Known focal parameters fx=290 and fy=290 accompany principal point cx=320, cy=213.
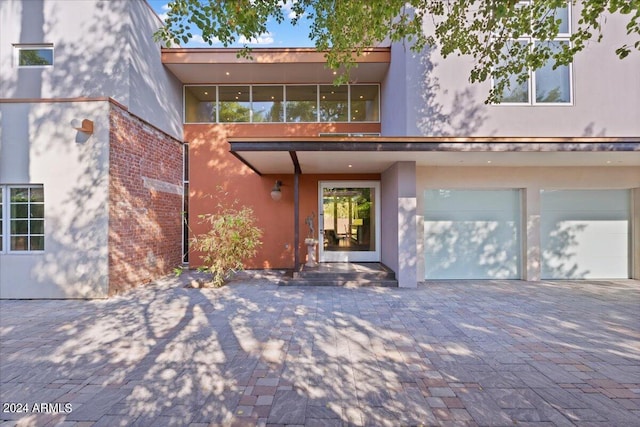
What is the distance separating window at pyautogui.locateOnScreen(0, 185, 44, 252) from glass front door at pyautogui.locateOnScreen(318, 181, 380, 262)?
6204 mm

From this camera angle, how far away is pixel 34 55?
6.57 metres

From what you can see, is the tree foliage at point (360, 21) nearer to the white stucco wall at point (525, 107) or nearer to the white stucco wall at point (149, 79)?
the white stucco wall at point (525, 107)

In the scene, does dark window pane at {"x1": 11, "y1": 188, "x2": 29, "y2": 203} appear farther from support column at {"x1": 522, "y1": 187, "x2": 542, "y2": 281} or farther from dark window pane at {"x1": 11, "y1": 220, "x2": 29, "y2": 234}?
support column at {"x1": 522, "y1": 187, "x2": 542, "y2": 281}

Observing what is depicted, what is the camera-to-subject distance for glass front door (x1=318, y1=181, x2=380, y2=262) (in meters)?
8.40

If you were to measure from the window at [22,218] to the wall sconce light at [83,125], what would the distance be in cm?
145

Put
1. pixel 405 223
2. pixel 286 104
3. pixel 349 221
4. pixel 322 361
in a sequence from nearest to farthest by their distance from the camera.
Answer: pixel 322 361
pixel 405 223
pixel 349 221
pixel 286 104

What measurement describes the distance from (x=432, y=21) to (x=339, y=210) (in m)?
5.06

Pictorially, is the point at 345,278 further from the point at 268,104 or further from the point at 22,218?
the point at 22,218

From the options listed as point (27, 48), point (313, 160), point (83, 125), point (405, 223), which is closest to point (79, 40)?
point (27, 48)

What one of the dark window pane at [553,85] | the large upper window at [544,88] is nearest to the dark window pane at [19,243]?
the large upper window at [544,88]

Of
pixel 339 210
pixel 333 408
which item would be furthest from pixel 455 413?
pixel 339 210

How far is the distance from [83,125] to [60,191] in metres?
1.37

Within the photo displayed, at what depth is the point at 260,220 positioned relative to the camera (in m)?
8.62

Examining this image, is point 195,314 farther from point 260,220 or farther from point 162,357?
point 260,220
